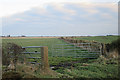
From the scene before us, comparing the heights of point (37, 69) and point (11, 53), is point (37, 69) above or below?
below

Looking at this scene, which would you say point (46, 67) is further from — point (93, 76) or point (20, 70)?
point (93, 76)

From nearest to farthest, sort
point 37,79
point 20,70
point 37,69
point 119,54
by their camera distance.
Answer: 1. point 37,79
2. point 20,70
3. point 37,69
4. point 119,54

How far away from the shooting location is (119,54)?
9.70m

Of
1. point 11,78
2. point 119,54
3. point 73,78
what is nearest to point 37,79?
point 11,78

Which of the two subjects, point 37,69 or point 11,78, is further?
point 37,69

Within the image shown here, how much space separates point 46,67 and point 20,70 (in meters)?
0.92

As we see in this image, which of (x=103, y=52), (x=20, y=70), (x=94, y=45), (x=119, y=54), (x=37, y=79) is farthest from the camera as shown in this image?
(x=94, y=45)

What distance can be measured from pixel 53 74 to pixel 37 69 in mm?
659

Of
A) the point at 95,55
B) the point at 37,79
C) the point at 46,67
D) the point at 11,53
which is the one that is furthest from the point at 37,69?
the point at 95,55

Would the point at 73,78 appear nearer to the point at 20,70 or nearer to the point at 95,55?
the point at 20,70

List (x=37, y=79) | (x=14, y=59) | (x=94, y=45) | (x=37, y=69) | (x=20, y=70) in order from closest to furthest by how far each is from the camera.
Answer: (x=37, y=79)
(x=20, y=70)
(x=37, y=69)
(x=14, y=59)
(x=94, y=45)

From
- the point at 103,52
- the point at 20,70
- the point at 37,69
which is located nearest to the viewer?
the point at 20,70

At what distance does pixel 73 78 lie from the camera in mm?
4836

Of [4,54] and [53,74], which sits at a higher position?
[4,54]
